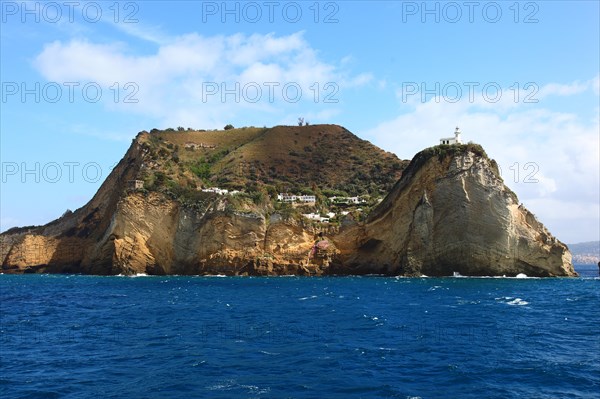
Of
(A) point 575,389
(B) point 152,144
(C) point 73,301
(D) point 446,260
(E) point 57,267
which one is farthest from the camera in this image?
(B) point 152,144

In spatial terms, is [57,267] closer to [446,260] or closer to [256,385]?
[446,260]

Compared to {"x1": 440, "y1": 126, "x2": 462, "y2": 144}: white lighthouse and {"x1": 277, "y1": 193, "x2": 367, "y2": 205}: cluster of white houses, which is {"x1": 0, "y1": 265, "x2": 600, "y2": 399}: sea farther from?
{"x1": 277, "y1": 193, "x2": 367, "y2": 205}: cluster of white houses

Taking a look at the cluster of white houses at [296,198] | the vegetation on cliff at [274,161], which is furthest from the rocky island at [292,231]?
the cluster of white houses at [296,198]

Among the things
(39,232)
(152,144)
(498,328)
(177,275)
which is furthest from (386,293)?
(39,232)

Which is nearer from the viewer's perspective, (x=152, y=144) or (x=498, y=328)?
(x=498, y=328)

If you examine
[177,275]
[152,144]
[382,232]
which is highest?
[152,144]

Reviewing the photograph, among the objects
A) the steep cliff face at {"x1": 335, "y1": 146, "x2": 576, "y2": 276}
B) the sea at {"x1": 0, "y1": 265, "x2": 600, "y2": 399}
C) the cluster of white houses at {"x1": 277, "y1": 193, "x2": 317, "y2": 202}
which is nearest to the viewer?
the sea at {"x1": 0, "y1": 265, "x2": 600, "y2": 399}

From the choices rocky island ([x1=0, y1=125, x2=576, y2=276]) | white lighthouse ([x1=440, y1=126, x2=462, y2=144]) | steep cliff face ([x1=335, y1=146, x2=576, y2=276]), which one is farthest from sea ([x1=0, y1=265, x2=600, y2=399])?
white lighthouse ([x1=440, y1=126, x2=462, y2=144])
